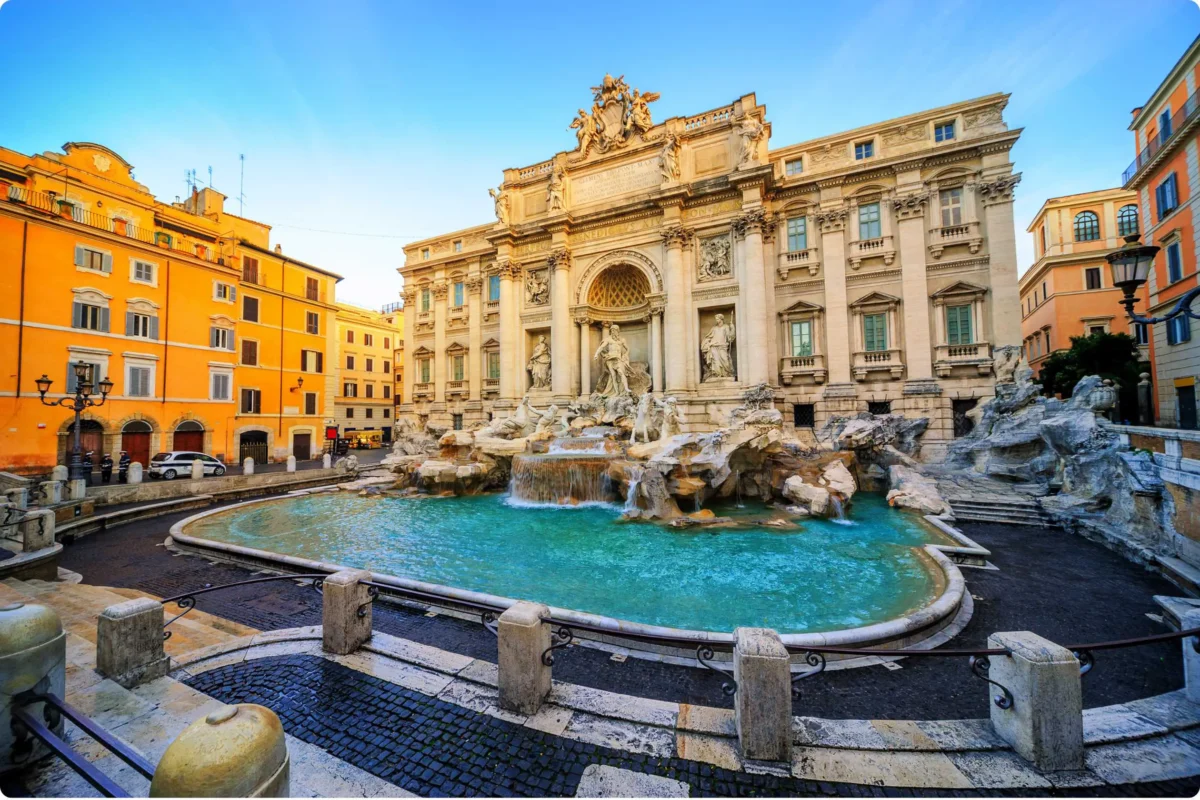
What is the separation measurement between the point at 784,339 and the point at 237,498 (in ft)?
69.5

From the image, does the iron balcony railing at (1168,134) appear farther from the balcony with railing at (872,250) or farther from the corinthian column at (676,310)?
the corinthian column at (676,310)

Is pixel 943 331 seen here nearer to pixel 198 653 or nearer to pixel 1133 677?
pixel 1133 677

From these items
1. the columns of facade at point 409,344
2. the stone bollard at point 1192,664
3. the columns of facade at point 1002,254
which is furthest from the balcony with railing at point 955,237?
the columns of facade at point 409,344

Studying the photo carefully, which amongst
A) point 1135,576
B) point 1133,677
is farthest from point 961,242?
point 1133,677

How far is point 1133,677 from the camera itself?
3.98 metres

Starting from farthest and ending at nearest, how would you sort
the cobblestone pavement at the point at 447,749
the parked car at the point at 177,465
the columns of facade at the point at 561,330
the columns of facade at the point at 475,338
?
1. the columns of facade at the point at 475,338
2. the columns of facade at the point at 561,330
3. the parked car at the point at 177,465
4. the cobblestone pavement at the point at 447,749

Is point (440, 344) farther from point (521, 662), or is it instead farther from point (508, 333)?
point (521, 662)

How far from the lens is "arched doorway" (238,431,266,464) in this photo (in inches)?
894

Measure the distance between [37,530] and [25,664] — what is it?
269 inches

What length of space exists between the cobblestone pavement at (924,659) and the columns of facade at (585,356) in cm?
1569

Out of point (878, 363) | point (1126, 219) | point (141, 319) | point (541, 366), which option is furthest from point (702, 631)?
point (1126, 219)

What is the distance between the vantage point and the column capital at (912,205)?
1720 centimetres

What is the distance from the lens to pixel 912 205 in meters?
17.3

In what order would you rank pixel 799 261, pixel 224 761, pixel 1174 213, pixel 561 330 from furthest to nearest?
1. pixel 561 330
2. pixel 799 261
3. pixel 1174 213
4. pixel 224 761
